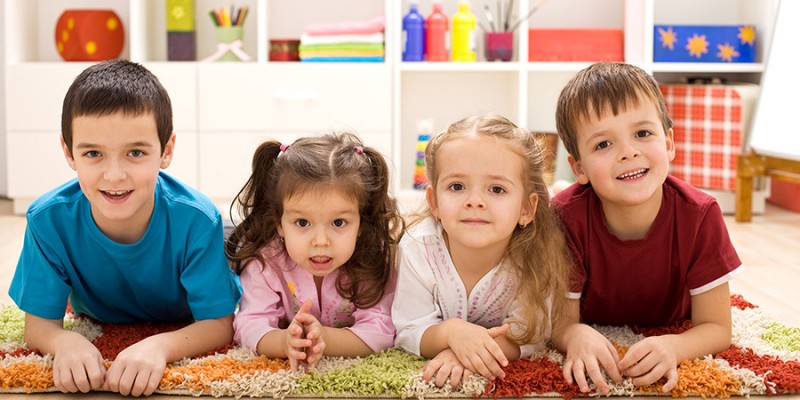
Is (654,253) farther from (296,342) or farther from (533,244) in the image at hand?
(296,342)

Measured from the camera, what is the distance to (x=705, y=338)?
1407 millimetres

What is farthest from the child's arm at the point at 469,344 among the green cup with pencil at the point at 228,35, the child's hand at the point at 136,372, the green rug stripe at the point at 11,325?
the green cup with pencil at the point at 228,35

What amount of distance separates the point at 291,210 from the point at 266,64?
1.75m

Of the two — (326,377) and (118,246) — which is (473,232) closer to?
(326,377)

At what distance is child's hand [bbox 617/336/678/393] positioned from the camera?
129 centimetres

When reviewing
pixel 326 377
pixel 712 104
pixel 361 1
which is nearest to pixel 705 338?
pixel 326 377

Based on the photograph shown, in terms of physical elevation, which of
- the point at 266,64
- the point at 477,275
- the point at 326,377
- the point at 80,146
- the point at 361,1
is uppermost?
the point at 361,1

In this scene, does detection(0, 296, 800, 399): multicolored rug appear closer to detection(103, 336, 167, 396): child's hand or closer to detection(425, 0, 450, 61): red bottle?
detection(103, 336, 167, 396): child's hand

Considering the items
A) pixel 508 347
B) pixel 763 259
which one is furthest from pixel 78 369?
pixel 763 259

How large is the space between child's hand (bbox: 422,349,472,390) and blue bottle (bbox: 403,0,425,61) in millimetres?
1983

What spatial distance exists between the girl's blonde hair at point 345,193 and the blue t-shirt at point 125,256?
6 cm

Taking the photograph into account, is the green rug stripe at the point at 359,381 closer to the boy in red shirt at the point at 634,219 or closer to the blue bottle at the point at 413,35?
the boy in red shirt at the point at 634,219

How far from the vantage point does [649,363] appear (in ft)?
4.27

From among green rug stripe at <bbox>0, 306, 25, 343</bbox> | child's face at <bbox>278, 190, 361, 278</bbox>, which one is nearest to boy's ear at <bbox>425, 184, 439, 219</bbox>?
child's face at <bbox>278, 190, 361, 278</bbox>
